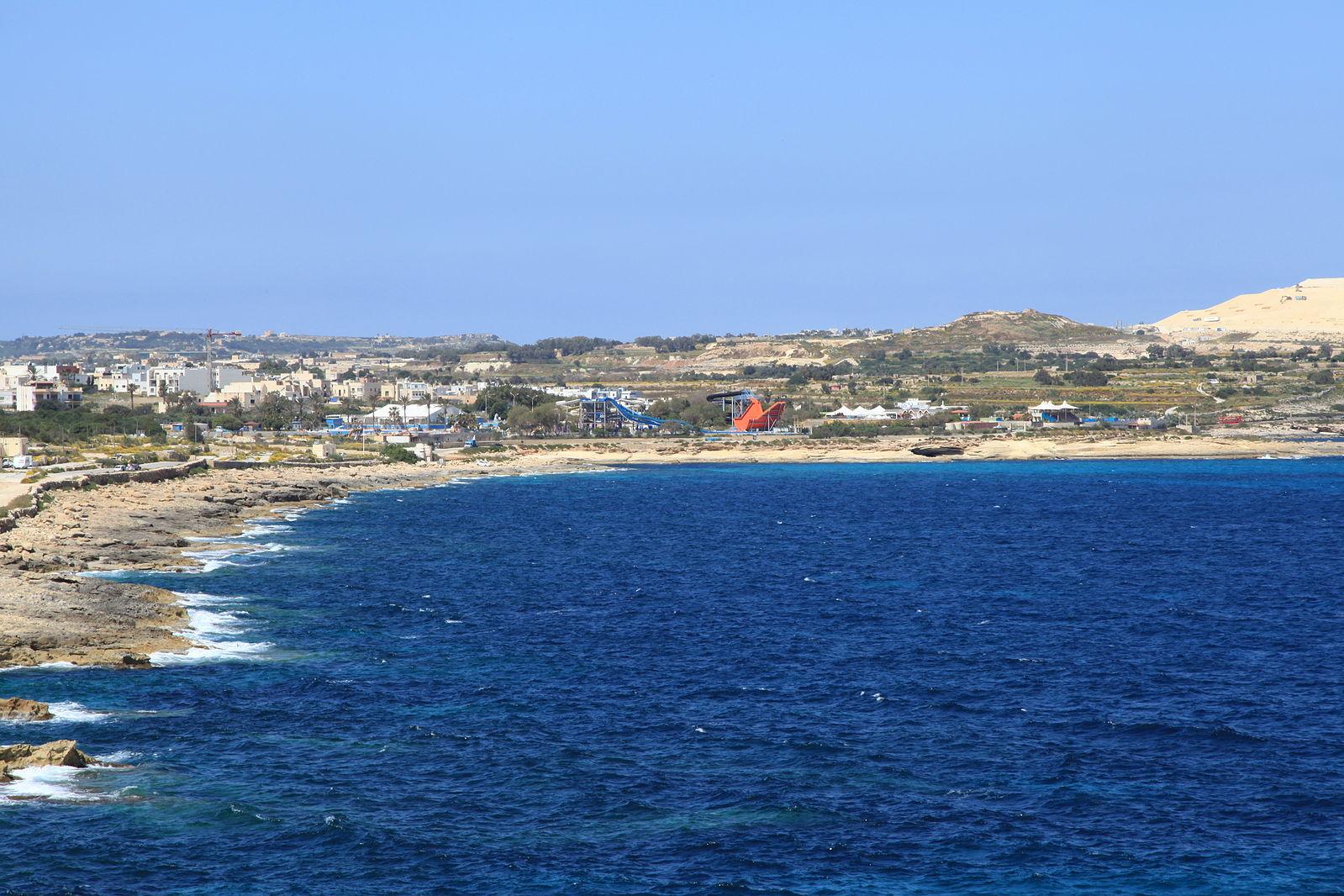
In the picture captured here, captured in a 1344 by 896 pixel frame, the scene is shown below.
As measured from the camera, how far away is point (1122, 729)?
26828 millimetres

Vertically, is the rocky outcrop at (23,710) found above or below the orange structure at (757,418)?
below

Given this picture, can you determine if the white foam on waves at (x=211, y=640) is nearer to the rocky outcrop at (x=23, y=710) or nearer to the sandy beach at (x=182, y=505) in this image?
the sandy beach at (x=182, y=505)

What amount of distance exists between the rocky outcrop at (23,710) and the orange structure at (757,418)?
137 meters

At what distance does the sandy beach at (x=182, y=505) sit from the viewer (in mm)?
32906

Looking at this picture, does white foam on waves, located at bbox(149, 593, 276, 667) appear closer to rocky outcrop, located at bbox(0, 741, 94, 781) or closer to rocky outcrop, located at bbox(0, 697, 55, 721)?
rocky outcrop, located at bbox(0, 697, 55, 721)

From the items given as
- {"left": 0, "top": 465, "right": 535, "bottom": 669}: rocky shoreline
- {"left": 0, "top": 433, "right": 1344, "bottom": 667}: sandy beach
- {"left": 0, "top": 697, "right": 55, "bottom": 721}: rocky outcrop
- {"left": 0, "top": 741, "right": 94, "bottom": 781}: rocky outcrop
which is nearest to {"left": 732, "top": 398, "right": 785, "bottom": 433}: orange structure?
{"left": 0, "top": 433, "right": 1344, "bottom": 667}: sandy beach

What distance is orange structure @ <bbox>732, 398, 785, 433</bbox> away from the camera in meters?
162

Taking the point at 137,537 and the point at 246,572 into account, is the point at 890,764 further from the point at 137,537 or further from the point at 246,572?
the point at 137,537

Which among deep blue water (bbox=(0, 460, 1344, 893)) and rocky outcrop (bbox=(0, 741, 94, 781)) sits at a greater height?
rocky outcrop (bbox=(0, 741, 94, 781))

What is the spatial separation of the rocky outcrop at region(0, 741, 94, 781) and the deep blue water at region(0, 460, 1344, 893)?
28.6 inches

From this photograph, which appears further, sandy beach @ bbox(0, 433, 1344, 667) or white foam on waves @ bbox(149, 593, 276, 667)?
sandy beach @ bbox(0, 433, 1344, 667)

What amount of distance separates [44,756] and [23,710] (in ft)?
10.5

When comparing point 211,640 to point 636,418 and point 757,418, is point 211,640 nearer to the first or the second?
point 636,418

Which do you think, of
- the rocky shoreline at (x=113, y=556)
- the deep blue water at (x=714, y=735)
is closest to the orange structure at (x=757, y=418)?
the rocky shoreline at (x=113, y=556)
